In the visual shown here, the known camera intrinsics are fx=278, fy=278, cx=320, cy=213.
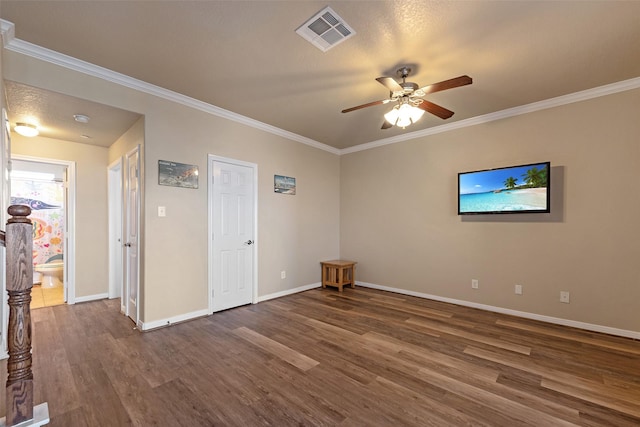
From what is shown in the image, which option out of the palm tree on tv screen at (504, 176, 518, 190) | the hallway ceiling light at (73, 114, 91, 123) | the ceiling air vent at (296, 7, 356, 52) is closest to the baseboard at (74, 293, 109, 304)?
the hallway ceiling light at (73, 114, 91, 123)

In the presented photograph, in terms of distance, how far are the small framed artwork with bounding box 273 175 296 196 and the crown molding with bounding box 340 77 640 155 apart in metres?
1.69

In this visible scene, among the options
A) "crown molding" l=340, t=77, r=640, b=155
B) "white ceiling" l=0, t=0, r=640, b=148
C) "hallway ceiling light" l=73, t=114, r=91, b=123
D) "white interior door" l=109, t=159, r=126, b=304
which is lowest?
"white interior door" l=109, t=159, r=126, b=304

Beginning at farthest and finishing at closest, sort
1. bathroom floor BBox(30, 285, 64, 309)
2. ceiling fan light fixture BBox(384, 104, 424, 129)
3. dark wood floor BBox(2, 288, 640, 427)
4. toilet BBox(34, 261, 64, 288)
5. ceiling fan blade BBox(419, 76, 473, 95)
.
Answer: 1. toilet BBox(34, 261, 64, 288)
2. bathroom floor BBox(30, 285, 64, 309)
3. ceiling fan light fixture BBox(384, 104, 424, 129)
4. ceiling fan blade BBox(419, 76, 473, 95)
5. dark wood floor BBox(2, 288, 640, 427)

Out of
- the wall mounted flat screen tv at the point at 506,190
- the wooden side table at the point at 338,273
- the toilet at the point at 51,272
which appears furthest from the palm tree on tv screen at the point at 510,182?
the toilet at the point at 51,272

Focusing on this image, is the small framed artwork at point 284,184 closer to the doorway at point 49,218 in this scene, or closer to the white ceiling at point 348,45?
the white ceiling at point 348,45

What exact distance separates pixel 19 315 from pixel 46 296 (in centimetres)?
405

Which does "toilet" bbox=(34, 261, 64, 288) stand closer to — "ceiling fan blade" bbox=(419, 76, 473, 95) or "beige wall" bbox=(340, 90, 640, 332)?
"beige wall" bbox=(340, 90, 640, 332)

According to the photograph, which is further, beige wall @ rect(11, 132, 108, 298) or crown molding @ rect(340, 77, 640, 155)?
beige wall @ rect(11, 132, 108, 298)

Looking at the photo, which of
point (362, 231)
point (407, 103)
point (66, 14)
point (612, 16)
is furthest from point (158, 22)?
point (362, 231)

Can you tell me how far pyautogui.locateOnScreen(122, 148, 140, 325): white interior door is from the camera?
334 centimetres

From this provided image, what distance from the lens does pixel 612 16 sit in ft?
6.67

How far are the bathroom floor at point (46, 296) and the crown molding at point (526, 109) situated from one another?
5796 millimetres

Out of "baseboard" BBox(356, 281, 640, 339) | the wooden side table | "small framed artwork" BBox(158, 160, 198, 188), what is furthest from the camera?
the wooden side table

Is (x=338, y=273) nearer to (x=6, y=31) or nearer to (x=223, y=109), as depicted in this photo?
(x=223, y=109)
